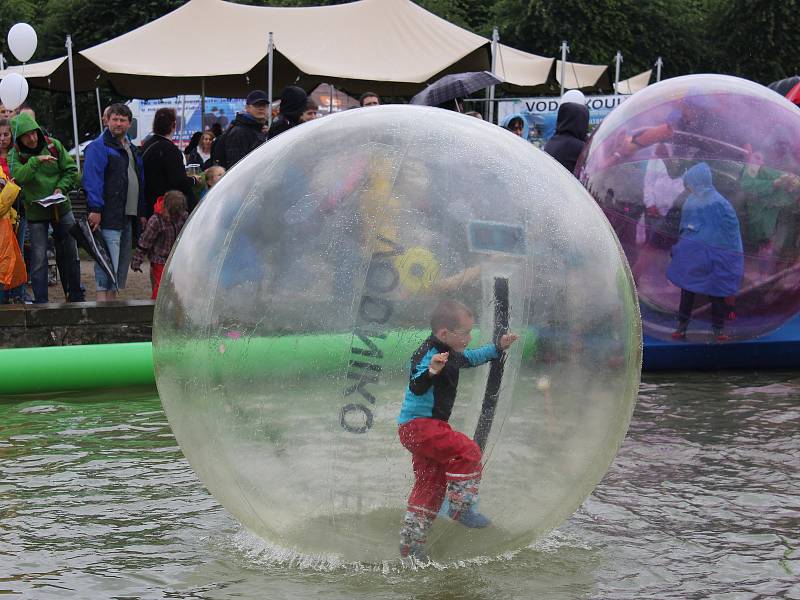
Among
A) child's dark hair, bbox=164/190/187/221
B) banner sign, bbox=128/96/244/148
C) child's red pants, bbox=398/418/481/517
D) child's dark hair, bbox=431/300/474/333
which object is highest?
banner sign, bbox=128/96/244/148

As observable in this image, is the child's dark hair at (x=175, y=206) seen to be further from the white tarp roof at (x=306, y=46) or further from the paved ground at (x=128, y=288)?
the white tarp roof at (x=306, y=46)

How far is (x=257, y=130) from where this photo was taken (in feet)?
35.1

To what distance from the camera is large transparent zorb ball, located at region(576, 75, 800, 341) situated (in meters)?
7.95

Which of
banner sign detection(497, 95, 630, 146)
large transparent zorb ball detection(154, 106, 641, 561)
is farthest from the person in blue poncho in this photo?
banner sign detection(497, 95, 630, 146)

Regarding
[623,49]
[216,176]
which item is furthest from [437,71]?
[623,49]

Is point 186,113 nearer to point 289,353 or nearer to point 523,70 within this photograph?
point 523,70

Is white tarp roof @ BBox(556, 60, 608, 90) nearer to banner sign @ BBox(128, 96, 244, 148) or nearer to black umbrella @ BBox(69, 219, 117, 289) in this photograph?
banner sign @ BBox(128, 96, 244, 148)

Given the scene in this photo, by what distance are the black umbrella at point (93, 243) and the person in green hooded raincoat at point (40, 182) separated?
65mm

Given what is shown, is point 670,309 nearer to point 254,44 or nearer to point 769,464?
point 769,464

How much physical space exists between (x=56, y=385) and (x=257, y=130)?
11.1 feet

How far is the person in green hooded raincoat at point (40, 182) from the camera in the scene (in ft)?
31.9

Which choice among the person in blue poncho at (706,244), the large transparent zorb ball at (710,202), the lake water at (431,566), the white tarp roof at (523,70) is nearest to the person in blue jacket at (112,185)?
the lake water at (431,566)

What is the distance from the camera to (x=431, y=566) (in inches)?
171

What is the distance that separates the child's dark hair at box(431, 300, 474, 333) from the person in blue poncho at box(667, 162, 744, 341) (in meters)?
4.36
